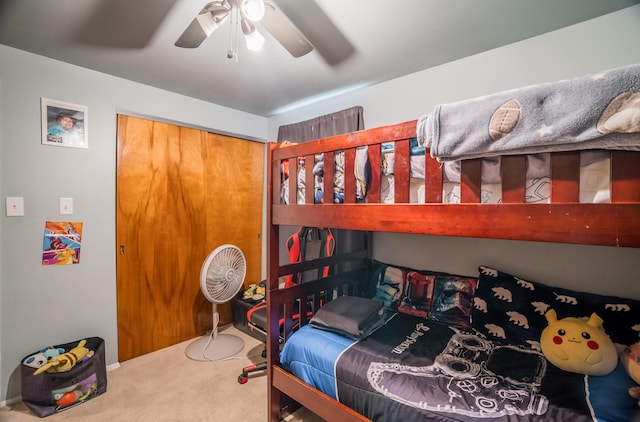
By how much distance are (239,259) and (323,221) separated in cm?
149

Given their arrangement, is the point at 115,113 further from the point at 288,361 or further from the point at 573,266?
the point at 573,266

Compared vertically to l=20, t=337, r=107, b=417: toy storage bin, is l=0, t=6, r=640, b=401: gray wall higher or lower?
higher

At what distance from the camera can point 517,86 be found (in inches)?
71.6

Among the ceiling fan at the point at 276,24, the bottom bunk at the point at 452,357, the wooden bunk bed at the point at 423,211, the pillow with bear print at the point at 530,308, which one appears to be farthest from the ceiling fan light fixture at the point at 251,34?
the pillow with bear print at the point at 530,308

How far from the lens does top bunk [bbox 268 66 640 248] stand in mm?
770

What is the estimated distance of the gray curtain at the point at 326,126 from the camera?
2.52 metres

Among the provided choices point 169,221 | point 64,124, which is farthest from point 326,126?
point 64,124

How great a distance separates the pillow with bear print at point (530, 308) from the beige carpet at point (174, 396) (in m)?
1.31

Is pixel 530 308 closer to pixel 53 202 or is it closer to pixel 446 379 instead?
pixel 446 379

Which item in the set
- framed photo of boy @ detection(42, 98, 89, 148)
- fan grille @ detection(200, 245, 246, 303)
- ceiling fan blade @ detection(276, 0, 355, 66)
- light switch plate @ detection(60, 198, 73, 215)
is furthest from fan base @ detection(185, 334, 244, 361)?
ceiling fan blade @ detection(276, 0, 355, 66)

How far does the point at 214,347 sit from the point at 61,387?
1.04 metres

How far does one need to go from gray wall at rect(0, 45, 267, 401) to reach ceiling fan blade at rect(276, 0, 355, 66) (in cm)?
166

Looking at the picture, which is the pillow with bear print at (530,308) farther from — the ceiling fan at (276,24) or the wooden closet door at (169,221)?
the wooden closet door at (169,221)

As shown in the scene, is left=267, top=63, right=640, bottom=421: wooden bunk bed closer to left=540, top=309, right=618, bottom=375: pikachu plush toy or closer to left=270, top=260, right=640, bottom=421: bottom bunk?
left=270, top=260, right=640, bottom=421: bottom bunk
